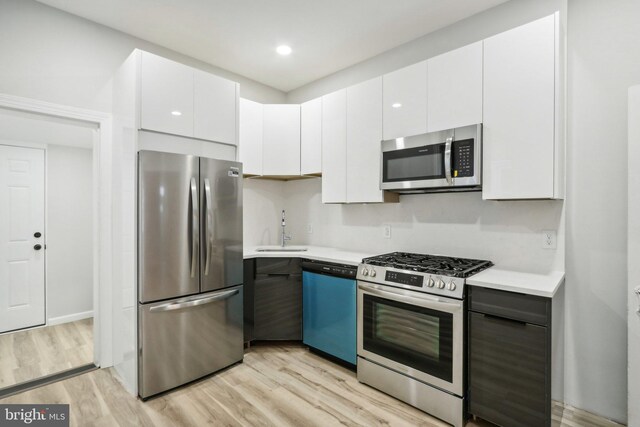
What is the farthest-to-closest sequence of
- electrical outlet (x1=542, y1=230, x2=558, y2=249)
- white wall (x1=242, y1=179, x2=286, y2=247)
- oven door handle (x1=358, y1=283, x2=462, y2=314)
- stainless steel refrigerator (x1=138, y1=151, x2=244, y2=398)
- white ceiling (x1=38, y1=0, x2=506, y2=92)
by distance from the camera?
white wall (x1=242, y1=179, x2=286, y2=247)
white ceiling (x1=38, y1=0, x2=506, y2=92)
stainless steel refrigerator (x1=138, y1=151, x2=244, y2=398)
electrical outlet (x1=542, y1=230, x2=558, y2=249)
oven door handle (x1=358, y1=283, x2=462, y2=314)

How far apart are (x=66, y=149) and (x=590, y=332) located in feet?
17.7

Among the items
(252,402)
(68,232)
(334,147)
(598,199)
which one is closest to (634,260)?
(598,199)

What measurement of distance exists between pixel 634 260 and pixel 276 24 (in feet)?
9.77

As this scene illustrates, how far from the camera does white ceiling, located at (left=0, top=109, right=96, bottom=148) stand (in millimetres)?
2969

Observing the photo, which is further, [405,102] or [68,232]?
[68,232]

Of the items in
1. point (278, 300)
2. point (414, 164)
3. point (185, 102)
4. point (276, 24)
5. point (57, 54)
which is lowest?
point (278, 300)

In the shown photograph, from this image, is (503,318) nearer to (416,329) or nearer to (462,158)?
(416,329)

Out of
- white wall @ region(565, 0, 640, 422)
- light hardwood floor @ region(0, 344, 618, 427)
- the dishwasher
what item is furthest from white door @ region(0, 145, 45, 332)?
white wall @ region(565, 0, 640, 422)

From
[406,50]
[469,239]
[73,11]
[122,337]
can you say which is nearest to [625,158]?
[469,239]

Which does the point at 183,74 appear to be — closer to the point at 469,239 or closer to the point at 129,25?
the point at 129,25

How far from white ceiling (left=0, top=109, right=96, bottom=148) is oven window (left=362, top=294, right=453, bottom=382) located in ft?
9.27

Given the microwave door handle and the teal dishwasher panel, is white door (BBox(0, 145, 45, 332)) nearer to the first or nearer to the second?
the teal dishwasher panel

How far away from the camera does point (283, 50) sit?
312 centimetres

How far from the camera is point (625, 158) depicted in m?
2.02
